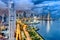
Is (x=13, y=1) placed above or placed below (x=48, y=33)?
above

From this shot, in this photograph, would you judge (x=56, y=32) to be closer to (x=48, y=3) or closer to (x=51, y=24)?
(x=51, y=24)

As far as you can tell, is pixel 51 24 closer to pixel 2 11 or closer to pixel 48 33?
pixel 48 33

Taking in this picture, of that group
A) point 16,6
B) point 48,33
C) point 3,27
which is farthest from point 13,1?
point 48,33

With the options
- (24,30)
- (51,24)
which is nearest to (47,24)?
(51,24)

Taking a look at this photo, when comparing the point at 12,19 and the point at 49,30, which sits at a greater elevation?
the point at 12,19

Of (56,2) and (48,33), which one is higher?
(56,2)

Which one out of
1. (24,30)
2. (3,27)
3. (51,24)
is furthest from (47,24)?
(3,27)

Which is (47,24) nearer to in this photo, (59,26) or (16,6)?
(59,26)
